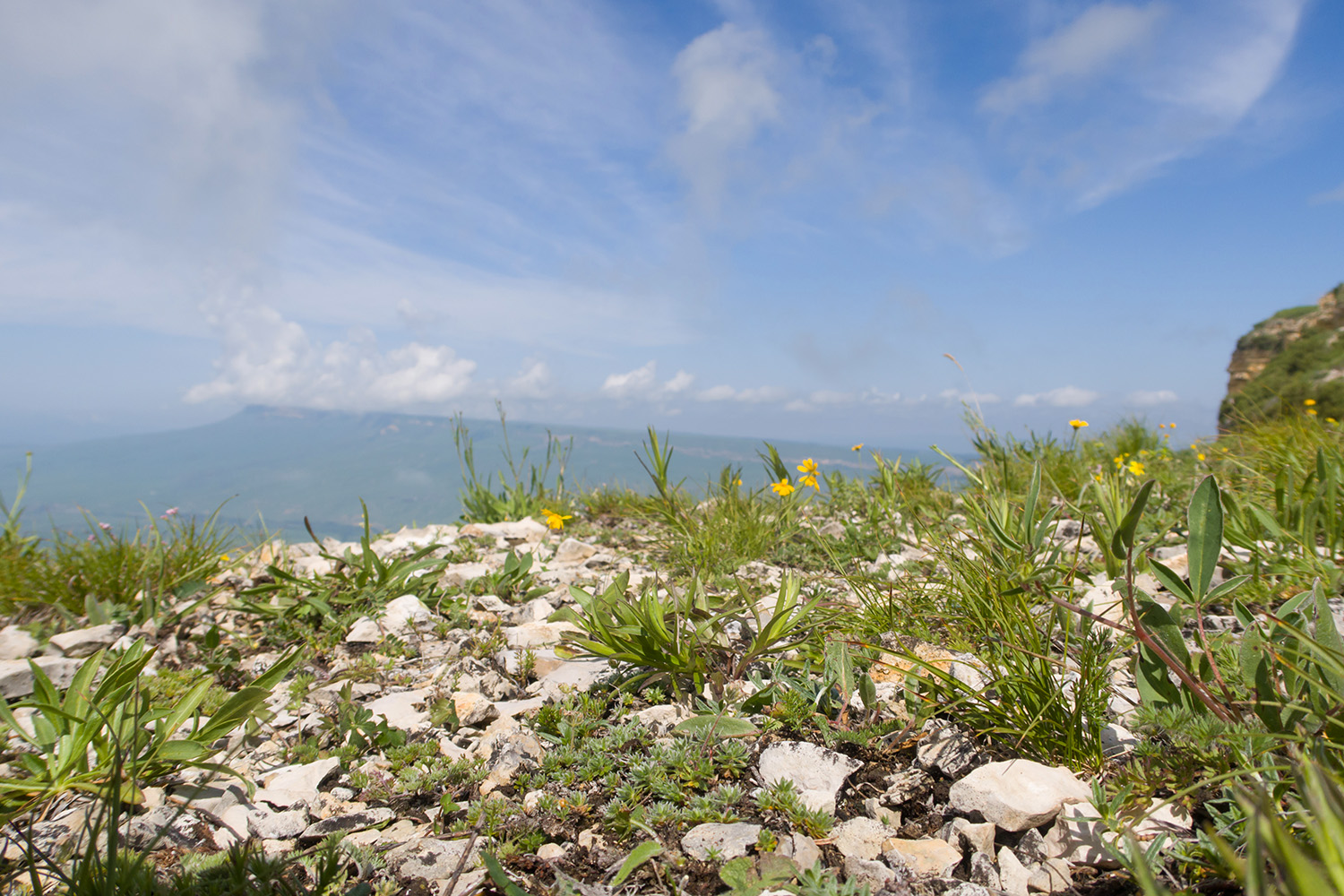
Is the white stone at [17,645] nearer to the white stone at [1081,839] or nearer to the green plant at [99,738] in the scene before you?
the green plant at [99,738]

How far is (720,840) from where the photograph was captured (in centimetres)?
173

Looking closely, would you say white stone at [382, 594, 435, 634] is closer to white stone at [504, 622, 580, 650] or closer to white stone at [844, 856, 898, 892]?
white stone at [504, 622, 580, 650]

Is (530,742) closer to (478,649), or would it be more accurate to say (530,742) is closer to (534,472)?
(478,649)

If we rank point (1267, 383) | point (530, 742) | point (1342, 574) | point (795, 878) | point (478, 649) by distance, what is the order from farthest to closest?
point (1267, 383)
point (478, 649)
point (1342, 574)
point (530, 742)
point (795, 878)

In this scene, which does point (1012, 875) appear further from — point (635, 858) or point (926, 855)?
point (635, 858)

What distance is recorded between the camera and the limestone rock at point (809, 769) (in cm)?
191

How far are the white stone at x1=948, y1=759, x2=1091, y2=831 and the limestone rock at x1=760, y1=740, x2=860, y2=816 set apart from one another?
0.32 metres

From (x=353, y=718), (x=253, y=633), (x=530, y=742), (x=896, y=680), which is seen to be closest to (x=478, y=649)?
(x=353, y=718)

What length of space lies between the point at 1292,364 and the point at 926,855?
1837cm

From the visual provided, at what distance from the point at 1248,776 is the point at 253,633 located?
4.32 meters

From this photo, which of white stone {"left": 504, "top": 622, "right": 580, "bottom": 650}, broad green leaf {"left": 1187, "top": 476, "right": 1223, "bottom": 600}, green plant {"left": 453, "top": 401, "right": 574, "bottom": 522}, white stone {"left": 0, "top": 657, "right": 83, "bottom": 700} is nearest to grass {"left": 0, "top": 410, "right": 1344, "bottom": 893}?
broad green leaf {"left": 1187, "top": 476, "right": 1223, "bottom": 600}

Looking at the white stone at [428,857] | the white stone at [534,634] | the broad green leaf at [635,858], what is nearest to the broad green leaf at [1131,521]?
the broad green leaf at [635,858]

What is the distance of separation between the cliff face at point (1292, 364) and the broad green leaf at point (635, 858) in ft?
22.9

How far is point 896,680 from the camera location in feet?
8.14
